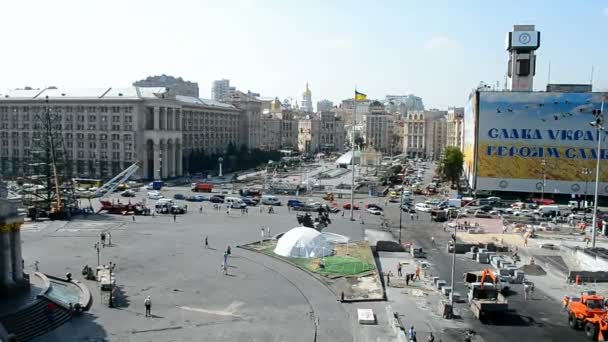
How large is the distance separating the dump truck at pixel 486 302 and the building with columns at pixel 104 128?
70.4 m

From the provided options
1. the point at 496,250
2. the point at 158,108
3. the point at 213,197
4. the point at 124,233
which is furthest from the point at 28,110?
the point at 496,250

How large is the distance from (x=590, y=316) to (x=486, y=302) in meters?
4.39

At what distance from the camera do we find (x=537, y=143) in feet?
244

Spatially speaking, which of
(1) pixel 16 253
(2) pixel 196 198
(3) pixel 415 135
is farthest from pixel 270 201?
(3) pixel 415 135

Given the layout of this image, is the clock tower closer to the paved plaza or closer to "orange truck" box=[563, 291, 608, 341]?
the paved plaza

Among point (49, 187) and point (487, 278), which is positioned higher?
point (49, 187)

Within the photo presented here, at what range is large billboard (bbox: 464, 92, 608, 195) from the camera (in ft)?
238

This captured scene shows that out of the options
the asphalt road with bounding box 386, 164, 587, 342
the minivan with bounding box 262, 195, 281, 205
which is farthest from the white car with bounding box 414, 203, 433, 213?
the asphalt road with bounding box 386, 164, 587, 342

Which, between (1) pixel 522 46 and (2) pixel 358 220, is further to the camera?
(1) pixel 522 46

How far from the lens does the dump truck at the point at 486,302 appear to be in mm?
27625

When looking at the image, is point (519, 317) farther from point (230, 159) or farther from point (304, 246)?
point (230, 159)

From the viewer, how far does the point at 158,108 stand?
3634 inches

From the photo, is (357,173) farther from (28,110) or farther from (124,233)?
(124,233)

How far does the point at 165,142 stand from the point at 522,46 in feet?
182
